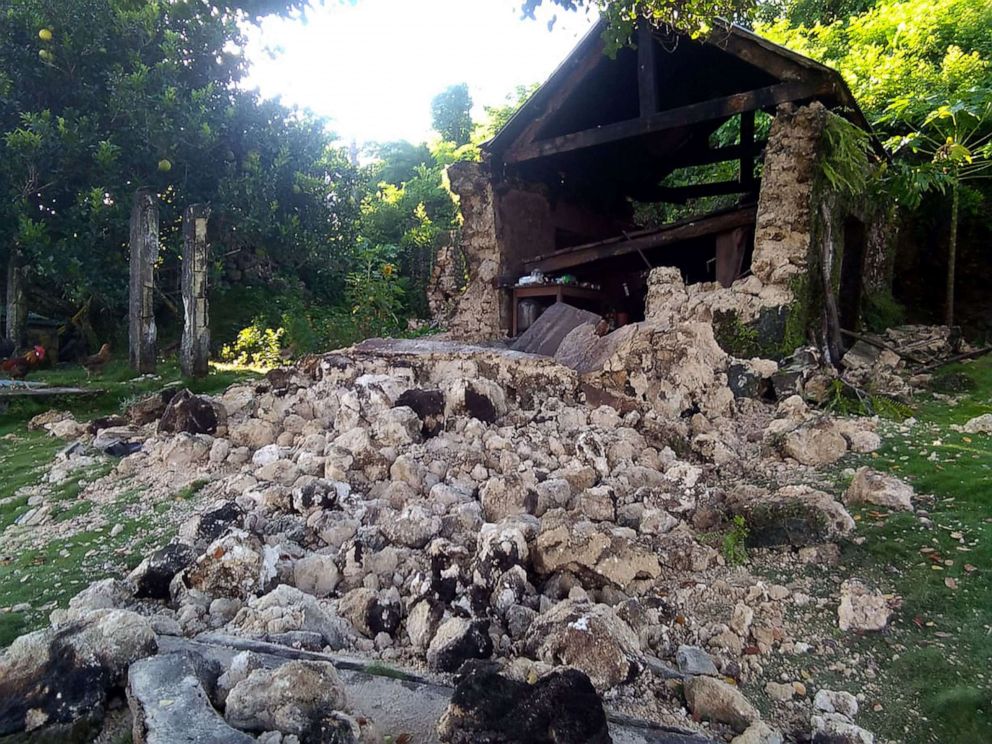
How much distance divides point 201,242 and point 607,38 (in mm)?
6416

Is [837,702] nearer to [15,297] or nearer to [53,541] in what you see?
[53,541]

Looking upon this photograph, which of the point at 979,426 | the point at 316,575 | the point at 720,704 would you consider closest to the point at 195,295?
the point at 316,575

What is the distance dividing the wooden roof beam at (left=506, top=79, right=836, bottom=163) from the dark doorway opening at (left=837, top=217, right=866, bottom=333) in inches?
94.6

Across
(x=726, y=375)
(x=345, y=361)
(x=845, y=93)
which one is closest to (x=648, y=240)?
(x=845, y=93)

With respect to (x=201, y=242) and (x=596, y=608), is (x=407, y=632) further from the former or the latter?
(x=201, y=242)

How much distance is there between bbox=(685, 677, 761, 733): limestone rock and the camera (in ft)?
7.02

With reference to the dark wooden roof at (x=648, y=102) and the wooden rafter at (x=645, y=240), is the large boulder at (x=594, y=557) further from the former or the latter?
the wooden rafter at (x=645, y=240)

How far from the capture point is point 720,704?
217cm

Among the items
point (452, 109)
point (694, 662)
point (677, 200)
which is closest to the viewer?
point (694, 662)

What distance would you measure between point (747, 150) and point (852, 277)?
2294 millimetres

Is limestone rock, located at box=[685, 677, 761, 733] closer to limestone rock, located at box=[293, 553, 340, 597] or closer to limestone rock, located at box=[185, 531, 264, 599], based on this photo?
limestone rock, located at box=[293, 553, 340, 597]

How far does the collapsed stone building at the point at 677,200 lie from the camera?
6.40 metres

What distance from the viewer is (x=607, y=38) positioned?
534cm

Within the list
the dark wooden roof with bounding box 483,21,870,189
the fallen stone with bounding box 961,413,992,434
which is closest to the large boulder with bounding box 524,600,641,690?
the fallen stone with bounding box 961,413,992,434
